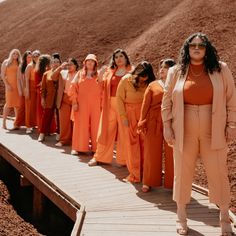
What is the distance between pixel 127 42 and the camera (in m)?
21.4

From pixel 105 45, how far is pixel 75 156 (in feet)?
45.7

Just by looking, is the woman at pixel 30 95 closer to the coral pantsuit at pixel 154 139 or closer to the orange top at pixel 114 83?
the orange top at pixel 114 83

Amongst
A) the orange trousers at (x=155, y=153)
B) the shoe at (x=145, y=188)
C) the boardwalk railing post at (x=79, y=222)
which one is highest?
the orange trousers at (x=155, y=153)

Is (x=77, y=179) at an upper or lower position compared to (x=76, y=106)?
lower

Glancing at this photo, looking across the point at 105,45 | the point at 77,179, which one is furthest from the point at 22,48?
the point at 77,179

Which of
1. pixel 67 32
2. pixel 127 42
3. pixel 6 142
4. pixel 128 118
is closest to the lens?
pixel 128 118

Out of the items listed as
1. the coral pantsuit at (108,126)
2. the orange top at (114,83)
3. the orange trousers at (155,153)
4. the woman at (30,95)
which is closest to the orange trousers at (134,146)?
the orange trousers at (155,153)

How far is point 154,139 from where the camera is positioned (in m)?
6.16

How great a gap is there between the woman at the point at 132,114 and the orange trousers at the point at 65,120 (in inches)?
111

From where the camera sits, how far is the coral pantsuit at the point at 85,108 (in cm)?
848

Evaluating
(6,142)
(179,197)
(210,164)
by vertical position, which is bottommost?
(6,142)

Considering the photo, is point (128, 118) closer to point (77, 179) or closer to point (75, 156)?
point (77, 179)

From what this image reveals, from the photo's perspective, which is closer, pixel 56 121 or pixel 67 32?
pixel 56 121

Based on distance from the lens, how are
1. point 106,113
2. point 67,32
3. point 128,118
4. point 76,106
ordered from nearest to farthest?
1. point 128,118
2. point 106,113
3. point 76,106
4. point 67,32
